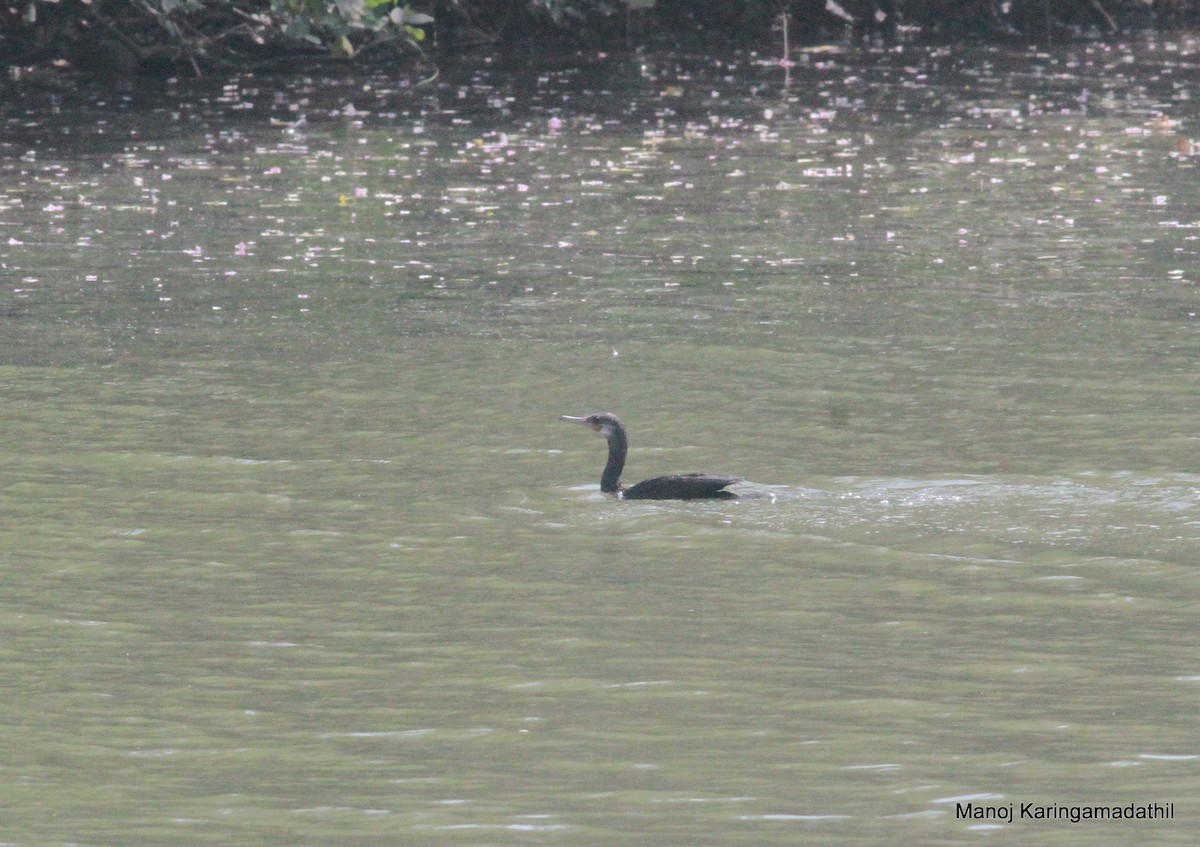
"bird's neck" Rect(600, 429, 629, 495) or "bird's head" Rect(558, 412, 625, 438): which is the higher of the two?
"bird's head" Rect(558, 412, 625, 438)

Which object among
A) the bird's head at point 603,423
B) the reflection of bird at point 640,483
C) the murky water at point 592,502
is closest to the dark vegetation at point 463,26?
the murky water at point 592,502

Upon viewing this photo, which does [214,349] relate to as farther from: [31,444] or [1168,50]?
[1168,50]

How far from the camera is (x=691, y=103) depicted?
3075 centimetres

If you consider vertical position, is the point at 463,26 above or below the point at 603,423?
below

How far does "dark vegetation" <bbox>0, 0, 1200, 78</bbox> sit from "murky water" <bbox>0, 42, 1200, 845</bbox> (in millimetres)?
7425

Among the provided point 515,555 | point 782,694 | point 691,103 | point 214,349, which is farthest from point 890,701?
point 691,103

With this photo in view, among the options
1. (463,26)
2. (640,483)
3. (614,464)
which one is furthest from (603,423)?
(463,26)

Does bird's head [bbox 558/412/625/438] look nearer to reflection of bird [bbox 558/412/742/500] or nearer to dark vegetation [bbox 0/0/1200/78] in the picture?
reflection of bird [bbox 558/412/742/500]

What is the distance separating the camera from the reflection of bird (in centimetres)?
1148

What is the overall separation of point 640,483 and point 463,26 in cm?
2866

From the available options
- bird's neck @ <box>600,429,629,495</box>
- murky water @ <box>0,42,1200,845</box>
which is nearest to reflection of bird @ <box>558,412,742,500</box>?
bird's neck @ <box>600,429,629,495</box>

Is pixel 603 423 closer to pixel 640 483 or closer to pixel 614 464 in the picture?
pixel 614 464

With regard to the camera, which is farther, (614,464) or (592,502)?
(614,464)

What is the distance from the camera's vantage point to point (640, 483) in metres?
11.8
